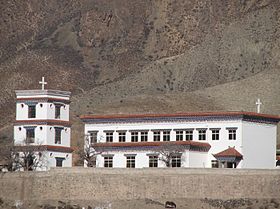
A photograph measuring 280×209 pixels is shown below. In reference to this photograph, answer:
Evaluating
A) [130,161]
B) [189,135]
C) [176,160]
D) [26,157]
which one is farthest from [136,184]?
[26,157]

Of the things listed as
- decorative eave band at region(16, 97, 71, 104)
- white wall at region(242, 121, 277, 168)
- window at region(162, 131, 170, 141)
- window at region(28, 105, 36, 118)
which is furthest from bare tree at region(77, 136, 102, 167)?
white wall at region(242, 121, 277, 168)

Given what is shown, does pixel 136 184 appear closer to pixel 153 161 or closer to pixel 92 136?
pixel 153 161

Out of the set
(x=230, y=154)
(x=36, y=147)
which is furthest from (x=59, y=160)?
(x=230, y=154)

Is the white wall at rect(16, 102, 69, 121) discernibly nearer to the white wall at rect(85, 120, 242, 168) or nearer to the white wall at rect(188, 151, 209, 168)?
the white wall at rect(85, 120, 242, 168)

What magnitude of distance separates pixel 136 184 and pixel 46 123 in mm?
14355

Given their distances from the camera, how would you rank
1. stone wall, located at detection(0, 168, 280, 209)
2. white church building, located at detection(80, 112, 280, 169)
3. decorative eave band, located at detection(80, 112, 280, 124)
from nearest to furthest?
1. stone wall, located at detection(0, 168, 280, 209)
2. white church building, located at detection(80, 112, 280, 169)
3. decorative eave band, located at detection(80, 112, 280, 124)

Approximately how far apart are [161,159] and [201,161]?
149 inches

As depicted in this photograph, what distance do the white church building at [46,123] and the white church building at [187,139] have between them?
132 inches

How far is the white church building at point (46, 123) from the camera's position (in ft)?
601

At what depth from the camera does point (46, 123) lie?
183000mm

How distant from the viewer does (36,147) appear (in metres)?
182

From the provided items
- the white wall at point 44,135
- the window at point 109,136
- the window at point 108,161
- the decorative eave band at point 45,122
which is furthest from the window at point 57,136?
the window at point 109,136

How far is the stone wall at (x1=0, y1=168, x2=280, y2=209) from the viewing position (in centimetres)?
16962

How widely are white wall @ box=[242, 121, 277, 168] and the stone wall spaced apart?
1018 cm
